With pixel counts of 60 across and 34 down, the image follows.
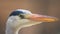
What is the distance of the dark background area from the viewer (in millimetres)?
1175

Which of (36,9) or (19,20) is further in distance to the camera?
(36,9)

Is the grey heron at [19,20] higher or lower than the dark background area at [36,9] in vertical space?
lower

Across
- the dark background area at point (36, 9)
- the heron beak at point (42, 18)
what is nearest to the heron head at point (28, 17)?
the heron beak at point (42, 18)

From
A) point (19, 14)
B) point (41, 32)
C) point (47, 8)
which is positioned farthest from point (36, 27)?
point (19, 14)

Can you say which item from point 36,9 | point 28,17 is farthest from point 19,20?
point 36,9

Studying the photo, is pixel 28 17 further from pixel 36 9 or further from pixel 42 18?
pixel 36 9

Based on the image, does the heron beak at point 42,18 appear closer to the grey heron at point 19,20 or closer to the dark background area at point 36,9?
the grey heron at point 19,20

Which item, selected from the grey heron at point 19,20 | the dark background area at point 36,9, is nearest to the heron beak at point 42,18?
the grey heron at point 19,20

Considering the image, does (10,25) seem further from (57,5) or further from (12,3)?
(57,5)

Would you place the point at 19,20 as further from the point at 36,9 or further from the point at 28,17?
the point at 36,9

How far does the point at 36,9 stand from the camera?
47.7 inches

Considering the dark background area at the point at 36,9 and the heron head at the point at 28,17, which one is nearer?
the heron head at the point at 28,17

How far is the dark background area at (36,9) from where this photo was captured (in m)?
1.17

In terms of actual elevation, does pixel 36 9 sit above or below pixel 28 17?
above
